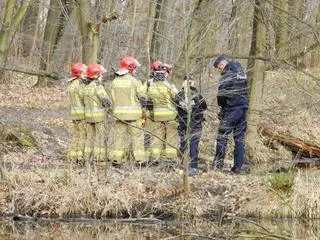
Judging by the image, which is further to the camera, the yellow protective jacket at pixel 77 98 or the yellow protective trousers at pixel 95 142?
the yellow protective jacket at pixel 77 98

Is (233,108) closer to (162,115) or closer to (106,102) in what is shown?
(162,115)

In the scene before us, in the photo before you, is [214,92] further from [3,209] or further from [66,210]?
[3,209]

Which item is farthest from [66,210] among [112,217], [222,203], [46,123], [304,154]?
[46,123]

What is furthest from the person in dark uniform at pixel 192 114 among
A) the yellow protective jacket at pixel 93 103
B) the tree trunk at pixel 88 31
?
the tree trunk at pixel 88 31

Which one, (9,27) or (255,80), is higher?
(9,27)

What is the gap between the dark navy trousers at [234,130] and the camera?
14.8 metres

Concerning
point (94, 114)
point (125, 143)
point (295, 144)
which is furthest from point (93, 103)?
point (295, 144)

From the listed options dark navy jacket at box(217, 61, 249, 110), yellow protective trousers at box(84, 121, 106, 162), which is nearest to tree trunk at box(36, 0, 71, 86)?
yellow protective trousers at box(84, 121, 106, 162)

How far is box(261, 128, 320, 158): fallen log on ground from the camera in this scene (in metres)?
17.5

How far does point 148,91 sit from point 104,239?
4.24 m

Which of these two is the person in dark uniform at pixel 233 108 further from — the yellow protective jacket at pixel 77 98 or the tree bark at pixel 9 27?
the tree bark at pixel 9 27

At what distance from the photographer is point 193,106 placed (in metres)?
13.6

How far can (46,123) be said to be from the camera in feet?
73.5

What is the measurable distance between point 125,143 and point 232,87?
248 cm
